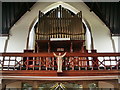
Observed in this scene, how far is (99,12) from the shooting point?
345 inches

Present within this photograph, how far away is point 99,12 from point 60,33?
2.40m

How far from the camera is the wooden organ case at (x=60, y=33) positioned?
8.12m

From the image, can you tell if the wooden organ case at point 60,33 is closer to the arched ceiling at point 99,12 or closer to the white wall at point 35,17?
the white wall at point 35,17

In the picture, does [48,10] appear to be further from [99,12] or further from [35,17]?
[99,12]

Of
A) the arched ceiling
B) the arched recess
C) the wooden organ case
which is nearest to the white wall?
the arched recess

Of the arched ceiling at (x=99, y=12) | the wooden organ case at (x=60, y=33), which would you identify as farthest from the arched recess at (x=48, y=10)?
the arched ceiling at (x=99, y=12)

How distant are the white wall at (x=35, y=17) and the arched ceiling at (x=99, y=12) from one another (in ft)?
1.30

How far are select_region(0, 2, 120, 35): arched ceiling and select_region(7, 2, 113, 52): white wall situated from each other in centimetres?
40

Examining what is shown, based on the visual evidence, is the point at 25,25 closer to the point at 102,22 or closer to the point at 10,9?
the point at 10,9

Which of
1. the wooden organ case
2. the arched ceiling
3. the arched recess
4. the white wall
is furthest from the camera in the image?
the arched recess

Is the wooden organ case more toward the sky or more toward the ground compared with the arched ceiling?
more toward the ground

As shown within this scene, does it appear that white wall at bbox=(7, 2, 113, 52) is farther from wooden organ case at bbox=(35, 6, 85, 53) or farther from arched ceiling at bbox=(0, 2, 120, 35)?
wooden organ case at bbox=(35, 6, 85, 53)

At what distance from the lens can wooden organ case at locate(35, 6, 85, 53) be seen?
812 centimetres

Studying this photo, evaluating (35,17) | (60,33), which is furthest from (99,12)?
(35,17)
